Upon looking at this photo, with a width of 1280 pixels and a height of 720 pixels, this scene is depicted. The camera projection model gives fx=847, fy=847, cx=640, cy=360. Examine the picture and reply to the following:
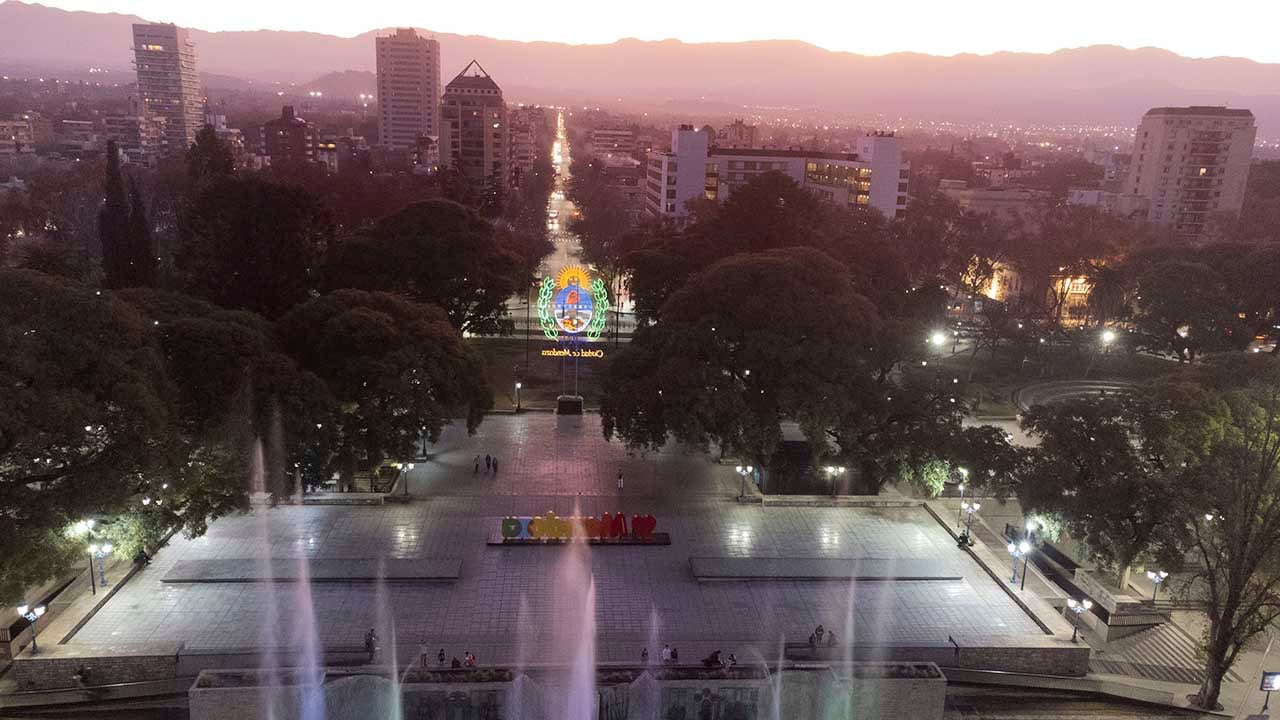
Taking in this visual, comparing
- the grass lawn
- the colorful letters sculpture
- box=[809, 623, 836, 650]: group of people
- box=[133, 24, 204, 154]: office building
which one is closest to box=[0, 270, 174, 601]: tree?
the colorful letters sculpture

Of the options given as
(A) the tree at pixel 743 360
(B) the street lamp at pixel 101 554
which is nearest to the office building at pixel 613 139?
(A) the tree at pixel 743 360

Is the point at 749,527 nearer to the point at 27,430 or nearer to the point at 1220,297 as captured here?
the point at 27,430

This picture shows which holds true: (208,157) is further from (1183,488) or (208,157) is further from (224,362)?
(1183,488)

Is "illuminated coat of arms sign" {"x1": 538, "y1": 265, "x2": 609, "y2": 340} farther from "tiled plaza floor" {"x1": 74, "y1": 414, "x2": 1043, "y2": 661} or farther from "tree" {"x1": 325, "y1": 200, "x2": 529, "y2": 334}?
"tiled plaza floor" {"x1": 74, "y1": 414, "x2": 1043, "y2": 661}

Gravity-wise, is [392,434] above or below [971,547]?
above

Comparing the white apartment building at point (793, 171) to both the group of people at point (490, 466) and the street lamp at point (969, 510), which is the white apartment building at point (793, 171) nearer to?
the group of people at point (490, 466)

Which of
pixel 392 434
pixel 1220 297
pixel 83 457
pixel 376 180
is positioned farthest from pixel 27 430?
pixel 376 180
